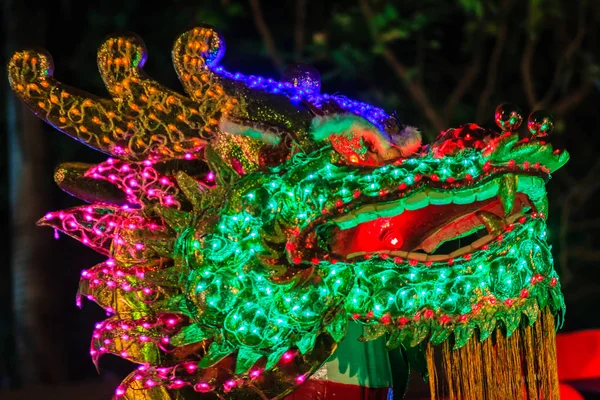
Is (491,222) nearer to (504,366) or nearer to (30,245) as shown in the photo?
(504,366)

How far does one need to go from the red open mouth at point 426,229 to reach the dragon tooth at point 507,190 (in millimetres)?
37

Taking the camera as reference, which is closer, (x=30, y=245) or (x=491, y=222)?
(x=491, y=222)

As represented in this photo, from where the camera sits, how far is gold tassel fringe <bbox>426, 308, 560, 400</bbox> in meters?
1.61

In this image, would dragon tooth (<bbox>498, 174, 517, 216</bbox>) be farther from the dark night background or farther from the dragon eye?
the dark night background

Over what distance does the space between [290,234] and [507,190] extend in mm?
446

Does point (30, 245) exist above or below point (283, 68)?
below

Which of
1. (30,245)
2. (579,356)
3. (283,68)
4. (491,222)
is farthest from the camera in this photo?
(283,68)

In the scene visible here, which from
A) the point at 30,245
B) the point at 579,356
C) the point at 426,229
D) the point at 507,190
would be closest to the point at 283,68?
the point at 30,245

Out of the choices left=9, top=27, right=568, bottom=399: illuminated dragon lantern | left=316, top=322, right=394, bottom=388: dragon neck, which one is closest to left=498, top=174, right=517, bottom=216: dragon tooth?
left=9, top=27, right=568, bottom=399: illuminated dragon lantern

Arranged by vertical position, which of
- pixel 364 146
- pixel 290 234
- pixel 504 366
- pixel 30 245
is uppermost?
pixel 30 245

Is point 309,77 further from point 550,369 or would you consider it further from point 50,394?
point 50,394

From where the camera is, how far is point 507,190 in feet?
5.02

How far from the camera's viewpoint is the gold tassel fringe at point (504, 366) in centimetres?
161

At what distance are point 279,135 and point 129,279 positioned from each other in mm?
432
